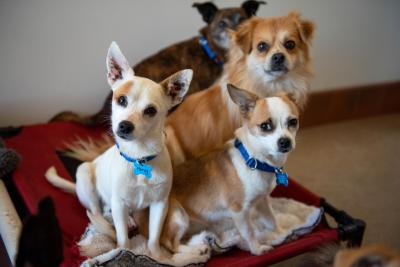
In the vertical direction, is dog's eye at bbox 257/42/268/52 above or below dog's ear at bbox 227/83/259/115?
above

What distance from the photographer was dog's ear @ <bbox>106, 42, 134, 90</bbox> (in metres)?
1.12

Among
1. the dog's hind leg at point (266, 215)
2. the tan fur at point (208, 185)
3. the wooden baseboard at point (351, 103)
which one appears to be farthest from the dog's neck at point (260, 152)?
the wooden baseboard at point (351, 103)

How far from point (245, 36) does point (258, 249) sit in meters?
0.81

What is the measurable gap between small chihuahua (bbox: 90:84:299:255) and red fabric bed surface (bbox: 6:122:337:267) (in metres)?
0.08

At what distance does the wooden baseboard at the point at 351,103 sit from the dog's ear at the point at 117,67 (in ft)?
6.01

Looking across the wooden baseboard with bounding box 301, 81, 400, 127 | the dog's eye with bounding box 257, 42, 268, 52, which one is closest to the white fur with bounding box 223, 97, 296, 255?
the dog's eye with bounding box 257, 42, 268, 52

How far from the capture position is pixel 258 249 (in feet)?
4.25

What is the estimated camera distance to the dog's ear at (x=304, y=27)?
1504mm

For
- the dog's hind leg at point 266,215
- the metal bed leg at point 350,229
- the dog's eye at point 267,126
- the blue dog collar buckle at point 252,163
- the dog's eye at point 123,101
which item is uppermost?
the dog's eye at point 123,101

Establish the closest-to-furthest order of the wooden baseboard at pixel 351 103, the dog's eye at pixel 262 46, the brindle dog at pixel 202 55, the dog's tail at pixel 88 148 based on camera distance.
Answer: the dog's eye at pixel 262 46, the dog's tail at pixel 88 148, the brindle dog at pixel 202 55, the wooden baseboard at pixel 351 103

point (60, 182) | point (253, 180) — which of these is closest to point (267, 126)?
point (253, 180)

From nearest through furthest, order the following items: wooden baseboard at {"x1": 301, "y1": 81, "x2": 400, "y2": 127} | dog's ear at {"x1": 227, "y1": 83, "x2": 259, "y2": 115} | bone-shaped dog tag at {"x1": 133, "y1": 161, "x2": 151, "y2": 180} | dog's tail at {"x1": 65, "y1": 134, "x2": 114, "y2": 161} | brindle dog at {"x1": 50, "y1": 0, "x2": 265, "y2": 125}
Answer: bone-shaped dog tag at {"x1": 133, "y1": 161, "x2": 151, "y2": 180} < dog's ear at {"x1": 227, "y1": 83, "x2": 259, "y2": 115} < dog's tail at {"x1": 65, "y1": 134, "x2": 114, "y2": 161} < brindle dog at {"x1": 50, "y1": 0, "x2": 265, "y2": 125} < wooden baseboard at {"x1": 301, "y1": 81, "x2": 400, "y2": 127}

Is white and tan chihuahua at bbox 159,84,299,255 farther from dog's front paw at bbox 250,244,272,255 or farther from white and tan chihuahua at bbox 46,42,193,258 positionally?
white and tan chihuahua at bbox 46,42,193,258

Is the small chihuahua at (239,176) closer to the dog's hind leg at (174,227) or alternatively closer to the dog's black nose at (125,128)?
the dog's hind leg at (174,227)
